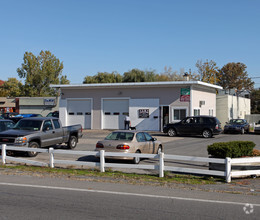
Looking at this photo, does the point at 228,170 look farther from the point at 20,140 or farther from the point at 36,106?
the point at 36,106

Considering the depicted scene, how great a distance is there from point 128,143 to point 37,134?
471 cm

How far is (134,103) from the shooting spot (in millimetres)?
31766

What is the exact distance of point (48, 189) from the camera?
29.8 feet

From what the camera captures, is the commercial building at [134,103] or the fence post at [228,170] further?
the commercial building at [134,103]

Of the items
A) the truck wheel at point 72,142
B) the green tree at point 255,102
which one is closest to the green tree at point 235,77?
the green tree at point 255,102

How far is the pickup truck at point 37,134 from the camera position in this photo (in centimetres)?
1500

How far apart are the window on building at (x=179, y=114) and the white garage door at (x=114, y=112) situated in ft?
14.8

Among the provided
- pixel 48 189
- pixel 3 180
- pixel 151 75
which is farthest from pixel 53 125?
pixel 151 75

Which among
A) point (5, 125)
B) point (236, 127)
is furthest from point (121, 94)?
point (5, 125)

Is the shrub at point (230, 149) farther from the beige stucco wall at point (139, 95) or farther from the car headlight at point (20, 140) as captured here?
the beige stucco wall at point (139, 95)

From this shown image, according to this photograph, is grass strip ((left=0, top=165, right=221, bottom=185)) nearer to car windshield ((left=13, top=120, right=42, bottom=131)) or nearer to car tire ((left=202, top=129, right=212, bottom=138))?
car windshield ((left=13, top=120, right=42, bottom=131))

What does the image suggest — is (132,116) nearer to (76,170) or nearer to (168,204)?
(76,170)

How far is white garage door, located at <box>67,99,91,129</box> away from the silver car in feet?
62.3

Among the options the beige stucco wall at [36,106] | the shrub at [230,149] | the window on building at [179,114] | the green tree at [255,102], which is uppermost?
the green tree at [255,102]
